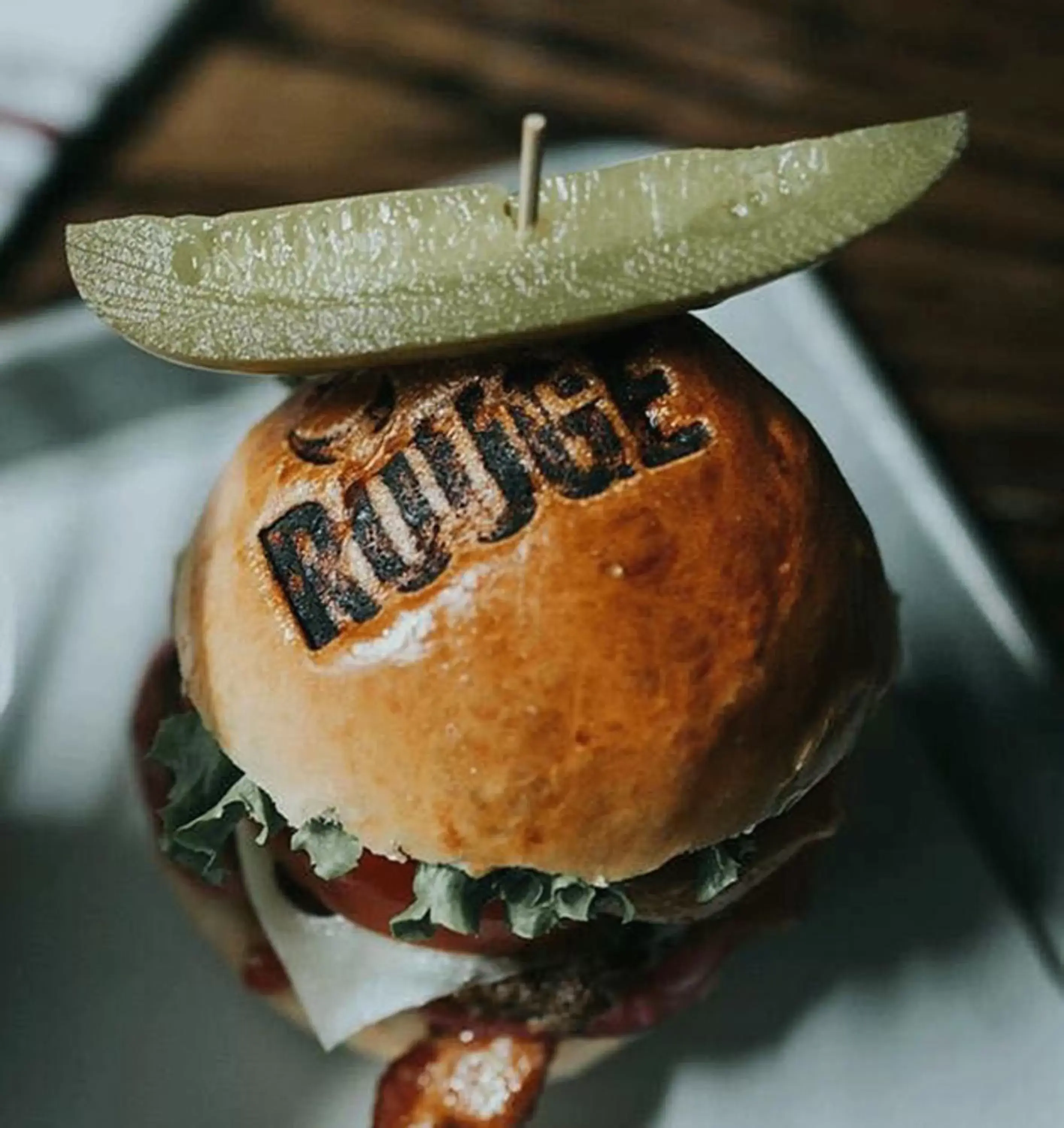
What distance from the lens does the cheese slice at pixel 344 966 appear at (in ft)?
4.37

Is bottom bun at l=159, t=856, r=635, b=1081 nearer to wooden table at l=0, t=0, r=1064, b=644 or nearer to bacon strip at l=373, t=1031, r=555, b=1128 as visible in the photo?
bacon strip at l=373, t=1031, r=555, b=1128

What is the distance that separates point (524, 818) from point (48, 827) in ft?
1.89

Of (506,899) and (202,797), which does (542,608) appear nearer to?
(506,899)

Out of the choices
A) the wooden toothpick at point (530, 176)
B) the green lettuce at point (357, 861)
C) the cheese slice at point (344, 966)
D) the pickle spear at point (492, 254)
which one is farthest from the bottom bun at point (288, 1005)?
the wooden toothpick at point (530, 176)

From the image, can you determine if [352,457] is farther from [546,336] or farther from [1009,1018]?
[1009,1018]

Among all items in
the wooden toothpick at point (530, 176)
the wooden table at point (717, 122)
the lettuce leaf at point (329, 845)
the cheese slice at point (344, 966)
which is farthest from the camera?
the wooden table at point (717, 122)

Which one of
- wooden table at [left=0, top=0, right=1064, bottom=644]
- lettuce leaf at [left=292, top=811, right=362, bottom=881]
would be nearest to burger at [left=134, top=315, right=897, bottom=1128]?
lettuce leaf at [left=292, top=811, right=362, bottom=881]

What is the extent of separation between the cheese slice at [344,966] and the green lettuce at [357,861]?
8cm

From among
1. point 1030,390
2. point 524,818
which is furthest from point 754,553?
point 1030,390

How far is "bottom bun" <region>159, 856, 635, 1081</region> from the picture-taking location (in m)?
1.41

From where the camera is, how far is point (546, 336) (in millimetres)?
1062

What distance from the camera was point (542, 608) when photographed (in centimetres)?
108

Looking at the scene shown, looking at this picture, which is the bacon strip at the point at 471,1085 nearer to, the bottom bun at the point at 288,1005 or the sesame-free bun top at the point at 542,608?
the bottom bun at the point at 288,1005

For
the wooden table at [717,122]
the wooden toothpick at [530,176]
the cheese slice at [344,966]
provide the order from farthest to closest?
the wooden table at [717,122] → the cheese slice at [344,966] → the wooden toothpick at [530,176]
